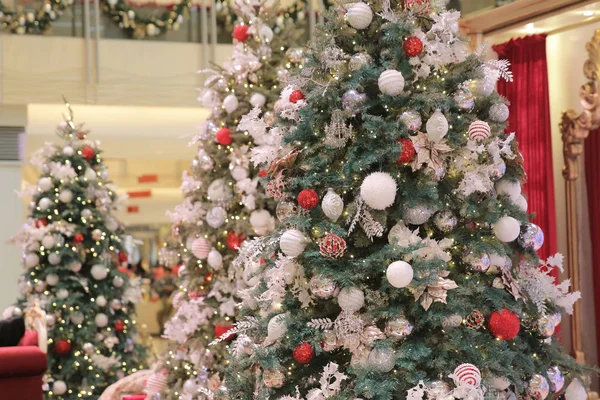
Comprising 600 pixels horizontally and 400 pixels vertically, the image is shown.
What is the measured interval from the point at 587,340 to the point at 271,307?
3.00 metres

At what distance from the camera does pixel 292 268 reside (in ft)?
12.3

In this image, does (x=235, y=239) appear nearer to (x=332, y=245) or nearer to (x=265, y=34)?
(x=265, y=34)

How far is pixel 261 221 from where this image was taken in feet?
17.3

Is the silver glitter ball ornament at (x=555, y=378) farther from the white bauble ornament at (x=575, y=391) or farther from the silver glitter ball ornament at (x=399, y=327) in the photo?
the silver glitter ball ornament at (x=399, y=327)

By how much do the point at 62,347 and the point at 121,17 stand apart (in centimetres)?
538

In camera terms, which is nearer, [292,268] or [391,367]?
[391,367]

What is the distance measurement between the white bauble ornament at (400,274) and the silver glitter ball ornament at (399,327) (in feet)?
0.53

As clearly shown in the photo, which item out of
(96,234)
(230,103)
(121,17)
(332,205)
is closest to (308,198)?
(332,205)

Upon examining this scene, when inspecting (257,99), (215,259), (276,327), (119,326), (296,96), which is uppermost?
(257,99)

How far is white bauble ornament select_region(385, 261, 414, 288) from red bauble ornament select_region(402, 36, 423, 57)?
2.91ft

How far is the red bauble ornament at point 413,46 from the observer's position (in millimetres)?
3660

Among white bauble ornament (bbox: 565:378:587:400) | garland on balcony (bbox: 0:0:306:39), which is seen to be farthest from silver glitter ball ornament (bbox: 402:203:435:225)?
garland on balcony (bbox: 0:0:306:39)

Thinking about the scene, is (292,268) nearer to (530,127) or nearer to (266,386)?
(266,386)

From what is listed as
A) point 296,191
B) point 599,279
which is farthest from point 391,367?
point 599,279
